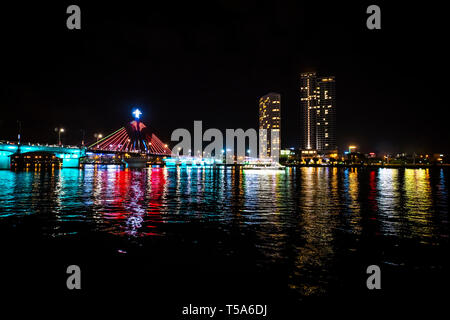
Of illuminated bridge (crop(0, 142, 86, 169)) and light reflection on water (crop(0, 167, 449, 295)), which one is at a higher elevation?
illuminated bridge (crop(0, 142, 86, 169))

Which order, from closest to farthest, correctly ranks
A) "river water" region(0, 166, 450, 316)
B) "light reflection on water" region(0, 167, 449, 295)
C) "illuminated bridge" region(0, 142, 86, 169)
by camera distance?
"river water" region(0, 166, 450, 316) → "light reflection on water" region(0, 167, 449, 295) → "illuminated bridge" region(0, 142, 86, 169)

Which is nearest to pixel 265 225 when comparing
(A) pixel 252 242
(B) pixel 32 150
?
(A) pixel 252 242

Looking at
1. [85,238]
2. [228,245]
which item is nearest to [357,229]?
[228,245]

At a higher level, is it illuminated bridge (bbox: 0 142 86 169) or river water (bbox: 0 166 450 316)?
illuminated bridge (bbox: 0 142 86 169)

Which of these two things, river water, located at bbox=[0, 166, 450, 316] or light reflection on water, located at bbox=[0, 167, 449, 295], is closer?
river water, located at bbox=[0, 166, 450, 316]

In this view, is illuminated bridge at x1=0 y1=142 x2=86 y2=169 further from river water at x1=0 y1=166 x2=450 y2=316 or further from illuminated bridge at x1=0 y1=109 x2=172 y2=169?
river water at x1=0 y1=166 x2=450 y2=316

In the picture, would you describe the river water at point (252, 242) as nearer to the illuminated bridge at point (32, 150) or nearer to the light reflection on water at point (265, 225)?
the light reflection on water at point (265, 225)

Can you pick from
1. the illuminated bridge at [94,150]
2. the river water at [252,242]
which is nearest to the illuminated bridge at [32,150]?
the illuminated bridge at [94,150]

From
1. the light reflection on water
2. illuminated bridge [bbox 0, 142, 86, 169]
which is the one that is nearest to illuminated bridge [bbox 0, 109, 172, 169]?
illuminated bridge [bbox 0, 142, 86, 169]

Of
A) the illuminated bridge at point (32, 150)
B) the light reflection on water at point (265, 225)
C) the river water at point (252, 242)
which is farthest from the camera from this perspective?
the illuminated bridge at point (32, 150)

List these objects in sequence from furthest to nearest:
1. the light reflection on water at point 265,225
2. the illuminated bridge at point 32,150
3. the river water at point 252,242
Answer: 1. the illuminated bridge at point 32,150
2. the light reflection on water at point 265,225
3. the river water at point 252,242

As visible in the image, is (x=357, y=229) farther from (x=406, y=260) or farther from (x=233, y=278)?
(x=233, y=278)

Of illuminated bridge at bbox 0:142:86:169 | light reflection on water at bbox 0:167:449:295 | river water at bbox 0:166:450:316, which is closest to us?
river water at bbox 0:166:450:316

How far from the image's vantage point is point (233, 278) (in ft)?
25.4
